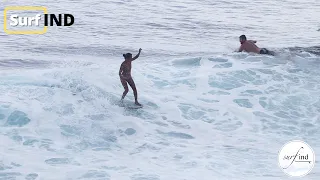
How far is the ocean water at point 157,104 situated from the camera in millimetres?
10875

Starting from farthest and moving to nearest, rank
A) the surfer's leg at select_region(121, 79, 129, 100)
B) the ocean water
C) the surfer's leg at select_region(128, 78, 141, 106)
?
the surfer's leg at select_region(121, 79, 129, 100), the surfer's leg at select_region(128, 78, 141, 106), the ocean water

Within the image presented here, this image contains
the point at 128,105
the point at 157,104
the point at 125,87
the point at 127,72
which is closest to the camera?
the point at 127,72

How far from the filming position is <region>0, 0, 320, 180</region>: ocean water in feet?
35.7

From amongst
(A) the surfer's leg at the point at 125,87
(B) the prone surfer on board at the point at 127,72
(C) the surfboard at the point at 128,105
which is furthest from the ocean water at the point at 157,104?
(B) the prone surfer on board at the point at 127,72

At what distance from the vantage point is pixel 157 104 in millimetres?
14383

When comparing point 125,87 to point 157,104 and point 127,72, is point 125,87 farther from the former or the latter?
point 157,104

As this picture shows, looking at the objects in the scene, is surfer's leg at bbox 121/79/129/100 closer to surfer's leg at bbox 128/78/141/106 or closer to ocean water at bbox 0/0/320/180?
surfer's leg at bbox 128/78/141/106

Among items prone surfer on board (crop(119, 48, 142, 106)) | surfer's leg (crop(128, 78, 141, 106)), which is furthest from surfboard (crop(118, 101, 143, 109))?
prone surfer on board (crop(119, 48, 142, 106))

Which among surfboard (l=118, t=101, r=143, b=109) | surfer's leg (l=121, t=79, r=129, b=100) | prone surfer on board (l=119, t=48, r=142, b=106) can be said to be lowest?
surfboard (l=118, t=101, r=143, b=109)

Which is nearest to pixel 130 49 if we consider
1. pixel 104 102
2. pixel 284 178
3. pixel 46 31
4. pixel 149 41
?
pixel 149 41

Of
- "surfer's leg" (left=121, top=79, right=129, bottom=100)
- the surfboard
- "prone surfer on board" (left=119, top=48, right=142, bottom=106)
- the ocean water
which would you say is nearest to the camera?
the ocean water

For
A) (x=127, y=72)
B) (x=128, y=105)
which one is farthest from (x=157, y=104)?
(x=127, y=72)

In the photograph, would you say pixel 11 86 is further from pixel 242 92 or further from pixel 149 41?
pixel 149 41

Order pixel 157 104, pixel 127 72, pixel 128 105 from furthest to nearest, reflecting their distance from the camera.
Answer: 1. pixel 157 104
2. pixel 128 105
3. pixel 127 72
